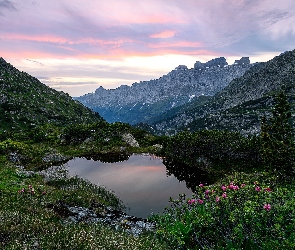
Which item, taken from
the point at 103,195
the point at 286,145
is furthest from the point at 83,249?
the point at 286,145

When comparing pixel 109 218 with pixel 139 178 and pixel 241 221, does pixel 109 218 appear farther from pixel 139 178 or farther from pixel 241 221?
pixel 241 221

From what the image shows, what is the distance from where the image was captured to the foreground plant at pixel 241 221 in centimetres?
1105

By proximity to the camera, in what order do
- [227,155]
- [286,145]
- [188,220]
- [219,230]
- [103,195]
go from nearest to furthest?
[219,230] → [188,220] → [103,195] → [286,145] → [227,155]

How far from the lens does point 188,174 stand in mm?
44125

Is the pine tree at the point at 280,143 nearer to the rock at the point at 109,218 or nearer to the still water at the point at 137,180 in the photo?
the still water at the point at 137,180

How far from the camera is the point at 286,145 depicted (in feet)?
122

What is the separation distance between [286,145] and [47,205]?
33336mm

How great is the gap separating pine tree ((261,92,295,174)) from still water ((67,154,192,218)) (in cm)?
1299

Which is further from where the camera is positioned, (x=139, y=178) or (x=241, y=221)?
(x=139, y=178)

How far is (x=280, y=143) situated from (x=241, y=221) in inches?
1166

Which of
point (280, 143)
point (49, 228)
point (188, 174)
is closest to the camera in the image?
point (49, 228)

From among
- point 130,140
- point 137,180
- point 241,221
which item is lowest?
point 137,180

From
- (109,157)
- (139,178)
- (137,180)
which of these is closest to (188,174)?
(139,178)

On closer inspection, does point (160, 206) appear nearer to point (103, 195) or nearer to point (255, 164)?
point (103, 195)
